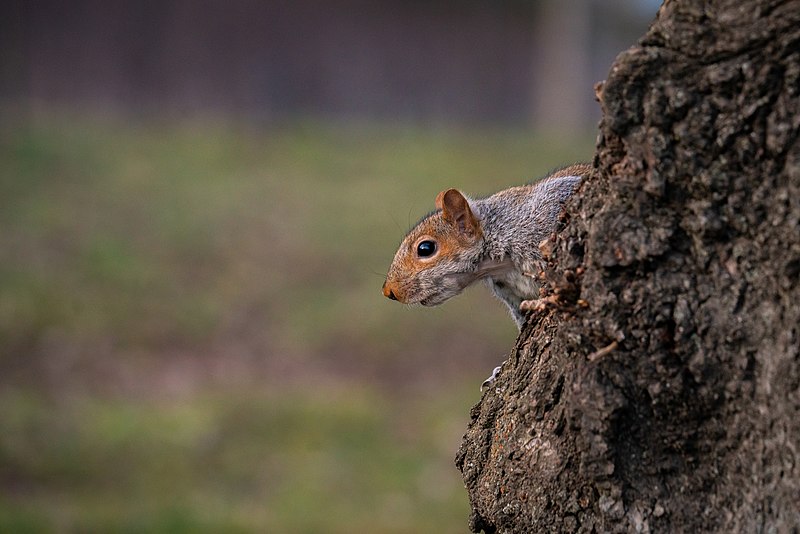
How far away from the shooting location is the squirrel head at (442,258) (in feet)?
10.5

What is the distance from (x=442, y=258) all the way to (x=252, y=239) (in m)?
6.50

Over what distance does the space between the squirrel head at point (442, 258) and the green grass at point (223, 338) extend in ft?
1.66

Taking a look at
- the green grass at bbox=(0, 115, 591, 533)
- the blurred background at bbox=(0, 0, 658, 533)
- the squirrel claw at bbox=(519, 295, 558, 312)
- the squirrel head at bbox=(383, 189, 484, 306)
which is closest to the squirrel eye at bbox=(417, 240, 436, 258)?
the squirrel head at bbox=(383, 189, 484, 306)

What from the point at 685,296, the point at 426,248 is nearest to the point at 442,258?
the point at 426,248

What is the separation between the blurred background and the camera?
240 inches

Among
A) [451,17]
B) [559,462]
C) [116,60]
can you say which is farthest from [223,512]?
[451,17]

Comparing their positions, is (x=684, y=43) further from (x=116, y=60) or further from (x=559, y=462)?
(x=116, y=60)

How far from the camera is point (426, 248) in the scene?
3270 mm

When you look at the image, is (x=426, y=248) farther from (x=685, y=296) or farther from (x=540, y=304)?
(x=685, y=296)

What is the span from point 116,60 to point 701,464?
11790 mm

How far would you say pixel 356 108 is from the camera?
1399 cm

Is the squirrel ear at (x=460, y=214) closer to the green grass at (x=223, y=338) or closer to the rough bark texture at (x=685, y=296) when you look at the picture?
the green grass at (x=223, y=338)

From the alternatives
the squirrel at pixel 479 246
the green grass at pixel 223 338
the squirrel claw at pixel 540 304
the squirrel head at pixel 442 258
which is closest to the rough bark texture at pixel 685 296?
the squirrel claw at pixel 540 304

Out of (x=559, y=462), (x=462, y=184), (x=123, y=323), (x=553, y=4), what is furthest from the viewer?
(x=553, y=4)
